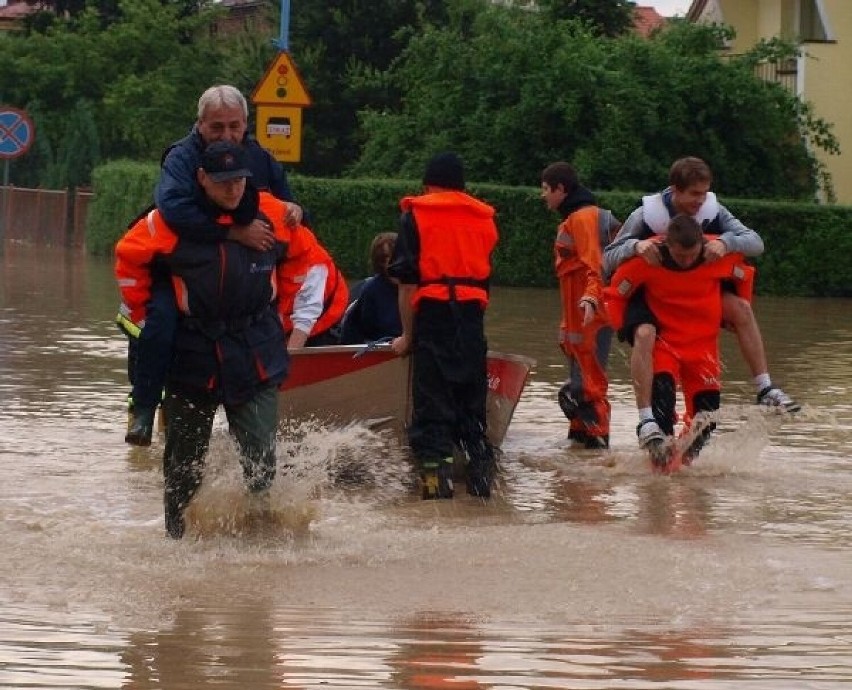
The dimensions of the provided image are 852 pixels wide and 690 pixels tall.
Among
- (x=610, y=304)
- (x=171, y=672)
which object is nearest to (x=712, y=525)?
(x=610, y=304)

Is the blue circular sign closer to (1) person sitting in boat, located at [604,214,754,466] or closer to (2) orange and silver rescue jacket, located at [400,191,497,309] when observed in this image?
(1) person sitting in boat, located at [604,214,754,466]

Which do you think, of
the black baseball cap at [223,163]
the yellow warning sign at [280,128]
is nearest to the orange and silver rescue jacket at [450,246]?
the black baseball cap at [223,163]

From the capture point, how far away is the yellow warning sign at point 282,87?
73.2 feet

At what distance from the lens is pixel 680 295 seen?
11.0 meters

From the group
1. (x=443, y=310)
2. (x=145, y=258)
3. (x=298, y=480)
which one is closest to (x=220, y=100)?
(x=145, y=258)

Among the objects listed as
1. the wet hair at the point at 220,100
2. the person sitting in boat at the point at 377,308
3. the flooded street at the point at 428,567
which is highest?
the wet hair at the point at 220,100

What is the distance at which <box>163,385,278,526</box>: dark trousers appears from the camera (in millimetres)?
8227

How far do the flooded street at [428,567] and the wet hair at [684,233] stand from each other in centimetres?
118

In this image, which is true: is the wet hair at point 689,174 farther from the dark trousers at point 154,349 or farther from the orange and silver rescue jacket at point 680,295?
the dark trousers at point 154,349

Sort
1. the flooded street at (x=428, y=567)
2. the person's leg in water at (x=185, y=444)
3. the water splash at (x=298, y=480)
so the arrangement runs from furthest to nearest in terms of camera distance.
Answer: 1. the water splash at (x=298, y=480)
2. the person's leg in water at (x=185, y=444)
3. the flooded street at (x=428, y=567)

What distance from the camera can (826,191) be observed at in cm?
3556

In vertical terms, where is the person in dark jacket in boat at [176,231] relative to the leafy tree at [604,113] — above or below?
below

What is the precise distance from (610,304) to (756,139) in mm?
22904

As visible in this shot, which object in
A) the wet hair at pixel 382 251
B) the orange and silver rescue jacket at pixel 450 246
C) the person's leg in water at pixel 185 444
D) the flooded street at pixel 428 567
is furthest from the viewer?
the wet hair at pixel 382 251
